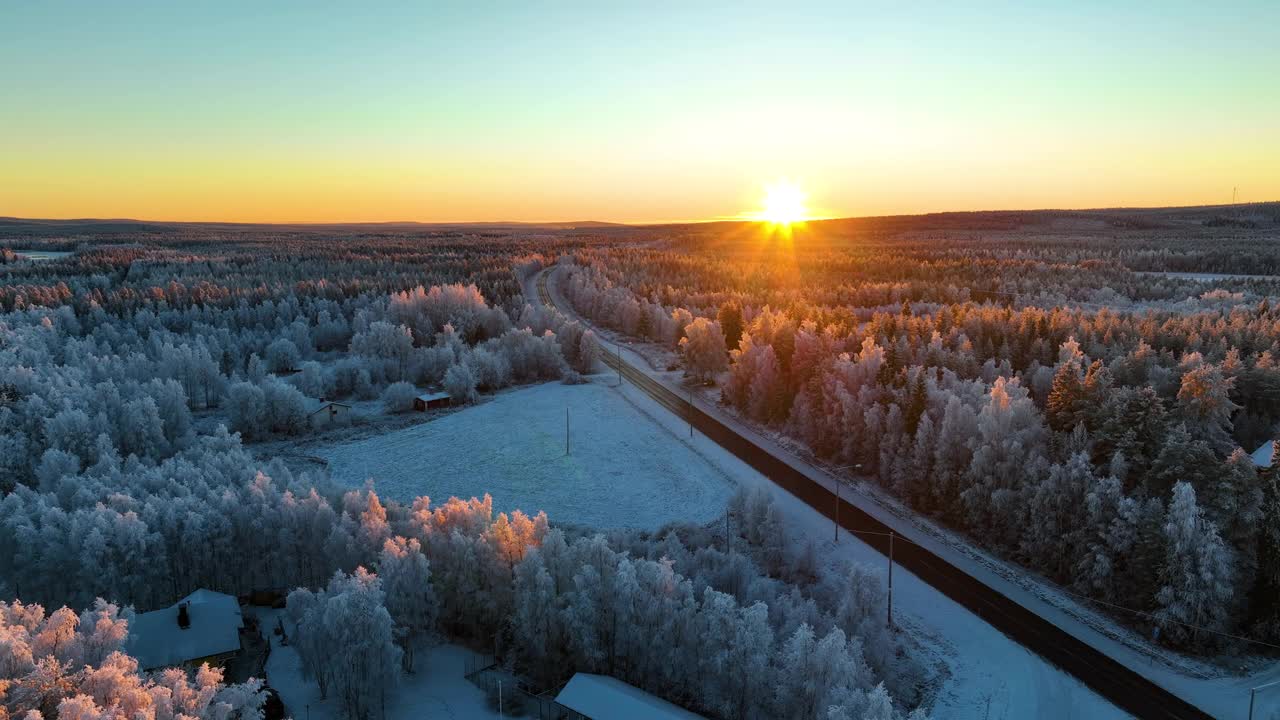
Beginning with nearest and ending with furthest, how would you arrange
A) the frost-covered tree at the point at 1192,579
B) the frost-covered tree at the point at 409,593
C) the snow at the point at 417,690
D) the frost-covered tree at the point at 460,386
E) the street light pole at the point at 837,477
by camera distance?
the snow at the point at 417,690 → the frost-covered tree at the point at 409,593 → the frost-covered tree at the point at 1192,579 → the street light pole at the point at 837,477 → the frost-covered tree at the point at 460,386

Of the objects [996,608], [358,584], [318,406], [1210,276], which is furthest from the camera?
[1210,276]

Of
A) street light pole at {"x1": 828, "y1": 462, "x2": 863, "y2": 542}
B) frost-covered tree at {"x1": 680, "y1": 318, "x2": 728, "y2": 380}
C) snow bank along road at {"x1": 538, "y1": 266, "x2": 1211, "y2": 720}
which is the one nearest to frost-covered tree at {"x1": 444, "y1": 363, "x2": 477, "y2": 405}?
frost-covered tree at {"x1": 680, "y1": 318, "x2": 728, "y2": 380}

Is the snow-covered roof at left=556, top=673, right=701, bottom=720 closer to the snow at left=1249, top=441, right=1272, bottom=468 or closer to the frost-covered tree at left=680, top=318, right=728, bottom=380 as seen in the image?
the snow at left=1249, top=441, right=1272, bottom=468

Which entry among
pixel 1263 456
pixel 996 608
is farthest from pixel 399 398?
pixel 1263 456

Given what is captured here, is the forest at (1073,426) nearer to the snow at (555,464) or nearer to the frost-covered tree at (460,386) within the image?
the snow at (555,464)

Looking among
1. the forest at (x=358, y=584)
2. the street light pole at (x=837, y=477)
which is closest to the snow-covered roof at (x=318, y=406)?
the forest at (x=358, y=584)

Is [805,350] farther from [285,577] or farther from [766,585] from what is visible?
[285,577]

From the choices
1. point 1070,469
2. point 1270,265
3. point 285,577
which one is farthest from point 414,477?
point 1270,265

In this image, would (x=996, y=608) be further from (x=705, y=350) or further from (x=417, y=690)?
(x=705, y=350)
